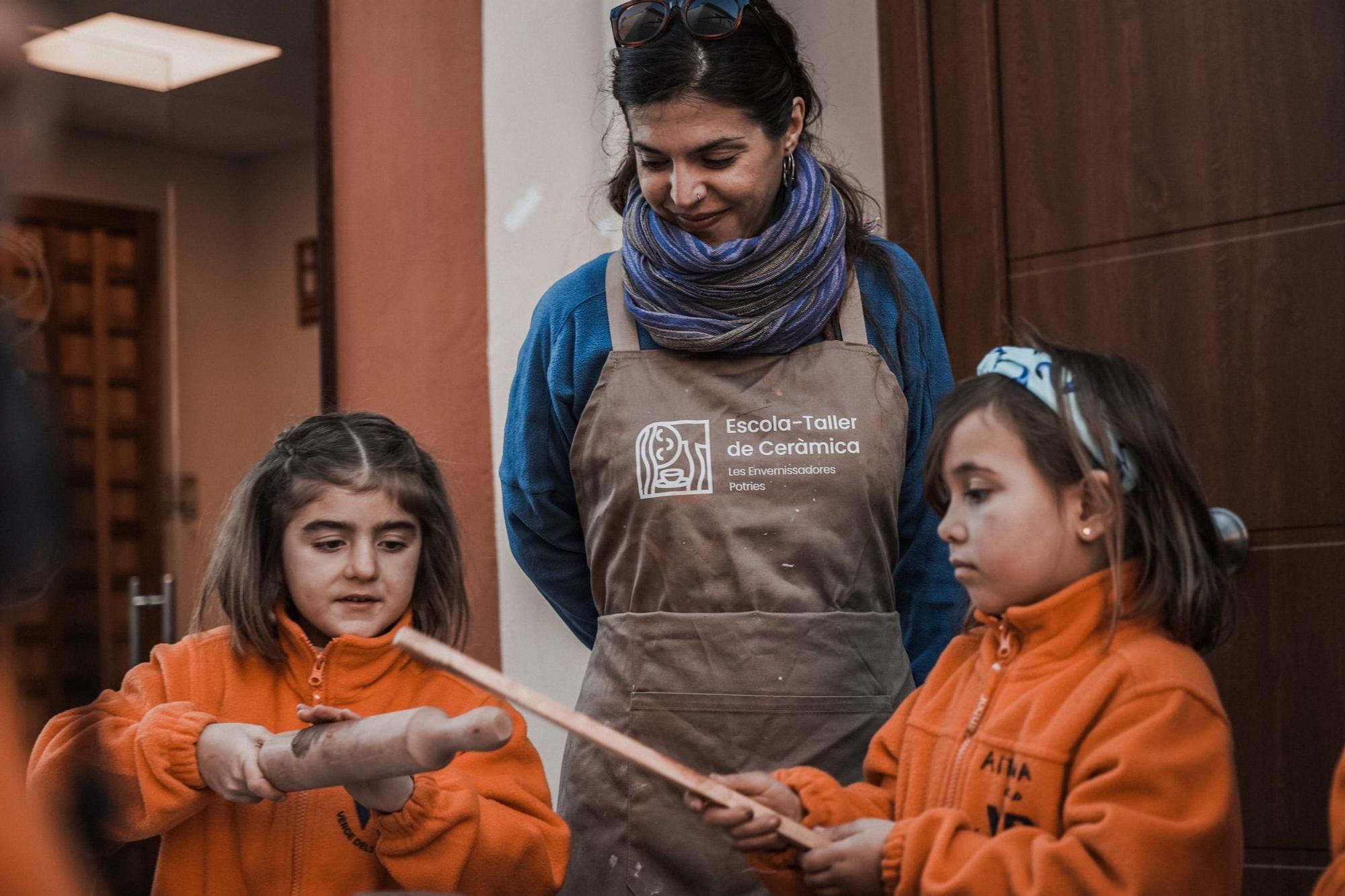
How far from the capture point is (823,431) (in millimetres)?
2215

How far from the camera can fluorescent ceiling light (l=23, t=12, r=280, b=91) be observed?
15.8 feet

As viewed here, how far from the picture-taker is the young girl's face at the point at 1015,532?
5.83ft

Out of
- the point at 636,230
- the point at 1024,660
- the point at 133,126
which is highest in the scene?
the point at 133,126

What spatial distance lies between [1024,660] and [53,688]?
307 centimetres

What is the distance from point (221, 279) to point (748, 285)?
174 inches

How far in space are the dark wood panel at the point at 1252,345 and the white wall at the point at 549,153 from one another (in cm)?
71

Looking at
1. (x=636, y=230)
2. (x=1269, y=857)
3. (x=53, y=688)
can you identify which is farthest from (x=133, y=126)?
(x=1269, y=857)

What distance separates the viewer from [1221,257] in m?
2.82

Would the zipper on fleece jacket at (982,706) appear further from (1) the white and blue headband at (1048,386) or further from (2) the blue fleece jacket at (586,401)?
(2) the blue fleece jacket at (586,401)

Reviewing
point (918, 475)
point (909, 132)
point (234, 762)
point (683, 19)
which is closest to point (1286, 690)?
point (918, 475)

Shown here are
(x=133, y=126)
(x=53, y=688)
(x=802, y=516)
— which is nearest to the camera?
(x=802, y=516)

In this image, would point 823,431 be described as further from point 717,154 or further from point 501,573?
point 501,573

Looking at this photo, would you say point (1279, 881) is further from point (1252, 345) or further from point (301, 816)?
point (301, 816)

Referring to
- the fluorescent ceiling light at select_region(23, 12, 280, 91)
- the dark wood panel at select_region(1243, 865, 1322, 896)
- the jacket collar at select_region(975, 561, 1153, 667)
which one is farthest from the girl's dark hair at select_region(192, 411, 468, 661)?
the fluorescent ceiling light at select_region(23, 12, 280, 91)
